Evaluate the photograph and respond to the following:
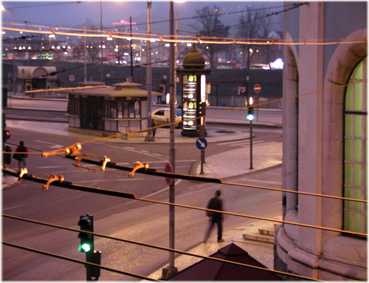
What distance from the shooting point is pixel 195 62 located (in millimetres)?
32344

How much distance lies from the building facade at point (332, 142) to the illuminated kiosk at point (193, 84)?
69.4 feet

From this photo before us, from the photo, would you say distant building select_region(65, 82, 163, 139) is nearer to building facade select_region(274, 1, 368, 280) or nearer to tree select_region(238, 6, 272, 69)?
building facade select_region(274, 1, 368, 280)

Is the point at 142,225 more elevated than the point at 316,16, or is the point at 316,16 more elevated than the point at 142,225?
Result: the point at 316,16

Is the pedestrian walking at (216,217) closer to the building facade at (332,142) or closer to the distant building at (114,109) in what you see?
the building facade at (332,142)

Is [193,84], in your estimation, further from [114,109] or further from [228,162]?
[228,162]

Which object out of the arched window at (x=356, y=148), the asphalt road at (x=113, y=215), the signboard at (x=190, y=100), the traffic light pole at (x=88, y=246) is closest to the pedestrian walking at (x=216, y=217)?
the asphalt road at (x=113, y=215)

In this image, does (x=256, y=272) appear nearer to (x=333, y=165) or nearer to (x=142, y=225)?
(x=333, y=165)

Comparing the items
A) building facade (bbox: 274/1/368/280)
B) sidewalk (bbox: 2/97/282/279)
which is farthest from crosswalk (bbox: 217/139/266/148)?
building facade (bbox: 274/1/368/280)

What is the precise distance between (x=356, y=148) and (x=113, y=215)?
8937mm

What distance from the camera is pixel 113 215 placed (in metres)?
17.2

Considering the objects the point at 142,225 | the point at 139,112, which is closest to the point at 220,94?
the point at 139,112

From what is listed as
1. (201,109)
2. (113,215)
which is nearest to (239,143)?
(201,109)

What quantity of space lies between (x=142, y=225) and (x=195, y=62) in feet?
58.1

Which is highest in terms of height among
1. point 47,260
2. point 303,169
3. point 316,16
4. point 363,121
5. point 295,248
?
point 316,16
